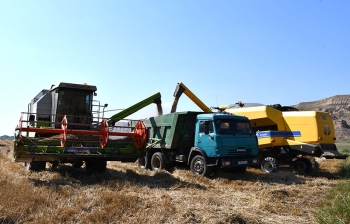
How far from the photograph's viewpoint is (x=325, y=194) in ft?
28.8


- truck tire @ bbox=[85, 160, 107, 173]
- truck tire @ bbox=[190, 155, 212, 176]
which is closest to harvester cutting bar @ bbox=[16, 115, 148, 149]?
truck tire @ bbox=[85, 160, 107, 173]

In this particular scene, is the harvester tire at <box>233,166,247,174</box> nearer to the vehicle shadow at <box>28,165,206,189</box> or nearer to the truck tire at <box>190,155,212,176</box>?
the truck tire at <box>190,155,212,176</box>

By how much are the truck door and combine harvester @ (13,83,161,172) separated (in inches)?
89.8

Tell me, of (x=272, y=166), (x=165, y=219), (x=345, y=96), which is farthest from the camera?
(x=345, y=96)

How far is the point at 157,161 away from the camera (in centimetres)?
1366

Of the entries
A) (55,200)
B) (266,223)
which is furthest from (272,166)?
(55,200)

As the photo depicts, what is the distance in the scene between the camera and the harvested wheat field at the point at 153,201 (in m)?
5.64

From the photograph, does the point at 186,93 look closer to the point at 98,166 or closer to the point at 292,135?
the point at 292,135

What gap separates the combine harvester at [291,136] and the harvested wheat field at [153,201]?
2726mm

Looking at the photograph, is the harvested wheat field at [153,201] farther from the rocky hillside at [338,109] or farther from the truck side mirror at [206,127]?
the rocky hillside at [338,109]

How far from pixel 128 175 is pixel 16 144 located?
3.78 metres

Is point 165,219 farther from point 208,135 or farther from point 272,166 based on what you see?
point 272,166

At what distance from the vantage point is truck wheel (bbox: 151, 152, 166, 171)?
42.7ft

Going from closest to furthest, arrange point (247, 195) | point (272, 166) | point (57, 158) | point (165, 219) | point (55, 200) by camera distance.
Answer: point (165, 219)
point (55, 200)
point (247, 195)
point (57, 158)
point (272, 166)
